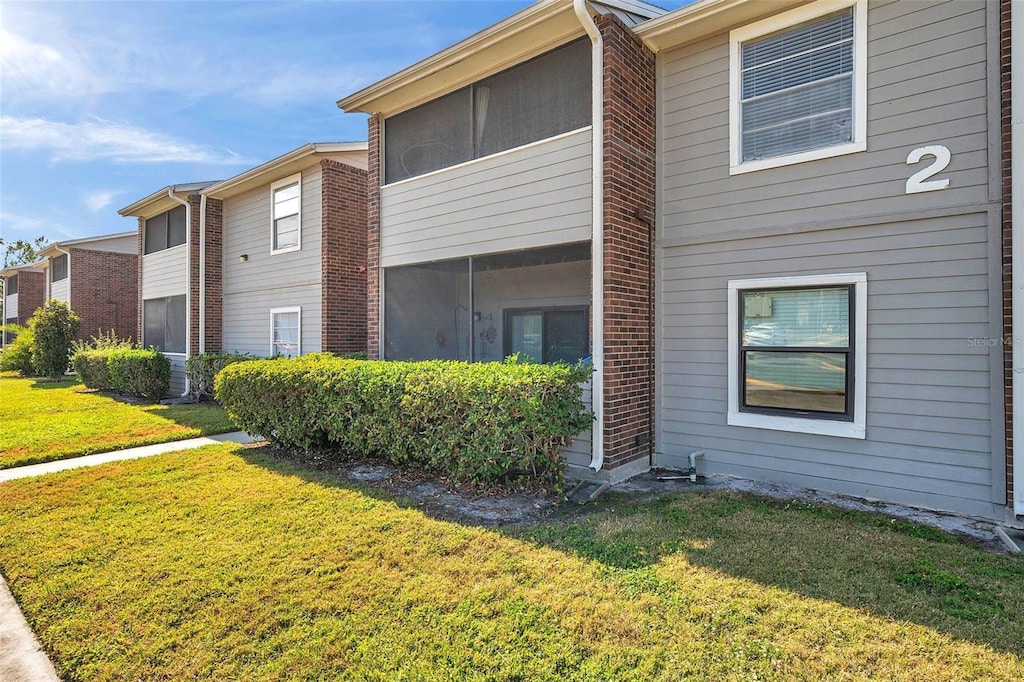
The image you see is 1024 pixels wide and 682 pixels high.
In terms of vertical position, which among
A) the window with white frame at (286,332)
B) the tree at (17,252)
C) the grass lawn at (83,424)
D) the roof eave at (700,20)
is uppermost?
the tree at (17,252)

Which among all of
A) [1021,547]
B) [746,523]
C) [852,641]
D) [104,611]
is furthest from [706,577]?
[104,611]

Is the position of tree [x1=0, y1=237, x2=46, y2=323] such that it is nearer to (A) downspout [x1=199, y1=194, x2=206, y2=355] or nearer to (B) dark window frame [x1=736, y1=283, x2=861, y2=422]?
(A) downspout [x1=199, y1=194, x2=206, y2=355]

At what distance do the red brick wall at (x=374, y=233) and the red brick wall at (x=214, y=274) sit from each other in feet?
21.6

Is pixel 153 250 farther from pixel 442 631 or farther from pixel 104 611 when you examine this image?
pixel 442 631

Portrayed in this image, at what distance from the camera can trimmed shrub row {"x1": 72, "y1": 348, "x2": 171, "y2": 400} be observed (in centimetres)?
1245

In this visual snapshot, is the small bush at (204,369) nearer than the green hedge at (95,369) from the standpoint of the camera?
Yes

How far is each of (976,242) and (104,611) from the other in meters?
6.87

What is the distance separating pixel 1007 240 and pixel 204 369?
13.6 meters

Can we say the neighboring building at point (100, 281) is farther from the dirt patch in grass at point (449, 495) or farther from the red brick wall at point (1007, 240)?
the red brick wall at point (1007, 240)

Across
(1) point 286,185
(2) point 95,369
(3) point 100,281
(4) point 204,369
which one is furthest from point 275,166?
(3) point 100,281

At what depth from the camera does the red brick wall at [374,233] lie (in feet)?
27.3

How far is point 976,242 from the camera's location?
4520 mm

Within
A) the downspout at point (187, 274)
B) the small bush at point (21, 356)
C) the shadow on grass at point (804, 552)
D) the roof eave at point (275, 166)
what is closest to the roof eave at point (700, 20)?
the shadow on grass at point (804, 552)

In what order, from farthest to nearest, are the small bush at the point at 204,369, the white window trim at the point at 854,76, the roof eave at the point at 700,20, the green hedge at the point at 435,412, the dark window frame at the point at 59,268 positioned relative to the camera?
the dark window frame at the point at 59,268
the small bush at the point at 204,369
the roof eave at the point at 700,20
the green hedge at the point at 435,412
the white window trim at the point at 854,76
